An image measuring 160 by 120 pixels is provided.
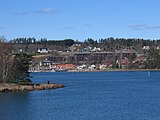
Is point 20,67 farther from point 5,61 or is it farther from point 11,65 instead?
point 5,61

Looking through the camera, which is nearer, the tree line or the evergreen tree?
the tree line

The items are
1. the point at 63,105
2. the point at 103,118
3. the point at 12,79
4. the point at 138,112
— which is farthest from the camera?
the point at 12,79

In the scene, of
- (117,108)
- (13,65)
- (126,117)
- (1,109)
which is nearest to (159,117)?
(126,117)

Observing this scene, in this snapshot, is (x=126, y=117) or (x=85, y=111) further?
(x=85, y=111)

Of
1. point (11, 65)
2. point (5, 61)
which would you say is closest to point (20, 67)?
point (11, 65)

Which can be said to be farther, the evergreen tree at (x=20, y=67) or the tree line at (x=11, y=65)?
the evergreen tree at (x=20, y=67)

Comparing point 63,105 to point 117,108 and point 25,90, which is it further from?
point 25,90

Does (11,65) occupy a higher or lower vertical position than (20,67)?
higher

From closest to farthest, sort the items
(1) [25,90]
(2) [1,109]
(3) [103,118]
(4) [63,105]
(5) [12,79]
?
(3) [103,118] → (2) [1,109] → (4) [63,105] → (1) [25,90] → (5) [12,79]

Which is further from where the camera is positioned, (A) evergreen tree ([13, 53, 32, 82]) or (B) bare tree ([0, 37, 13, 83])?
(A) evergreen tree ([13, 53, 32, 82])

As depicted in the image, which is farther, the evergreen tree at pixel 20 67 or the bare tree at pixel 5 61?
the evergreen tree at pixel 20 67

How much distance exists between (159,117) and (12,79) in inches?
1957

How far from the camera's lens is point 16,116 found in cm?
5109

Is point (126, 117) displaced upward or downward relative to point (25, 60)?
downward
